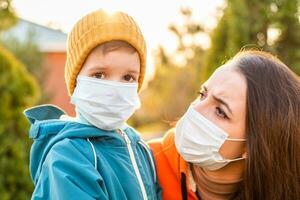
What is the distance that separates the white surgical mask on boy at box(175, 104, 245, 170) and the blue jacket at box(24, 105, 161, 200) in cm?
29

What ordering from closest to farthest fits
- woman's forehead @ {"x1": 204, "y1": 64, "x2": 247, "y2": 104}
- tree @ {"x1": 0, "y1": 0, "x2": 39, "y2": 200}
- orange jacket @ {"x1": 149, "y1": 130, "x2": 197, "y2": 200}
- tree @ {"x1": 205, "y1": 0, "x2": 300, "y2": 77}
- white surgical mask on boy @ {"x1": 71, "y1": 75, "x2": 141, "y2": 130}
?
white surgical mask on boy @ {"x1": 71, "y1": 75, "x2": 141, "y2": 130}
woman's forehead @ {"x1": 204, "y1": 64, "x2": 247, "y2": 104}
orange jacket @ {"x1": 149, "y1": 130, "x2": 197, "y2": 200}
tree @ {"x1": 0, "y1": 0, "x2": 39, "y2": 200}
tree @ {"x1": 205, "y1": 0, "x2": 300, "y2": 77}

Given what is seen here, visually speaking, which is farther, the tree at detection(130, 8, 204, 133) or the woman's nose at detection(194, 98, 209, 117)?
the tree at detection(130, 8, 204, 133)

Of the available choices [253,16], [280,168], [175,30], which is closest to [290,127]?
[280,168]

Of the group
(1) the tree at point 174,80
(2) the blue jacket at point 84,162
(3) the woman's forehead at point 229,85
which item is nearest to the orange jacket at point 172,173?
(2) the blue jacket at point 84,162

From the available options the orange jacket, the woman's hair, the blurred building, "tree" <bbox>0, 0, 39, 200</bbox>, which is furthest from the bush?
the blurred building

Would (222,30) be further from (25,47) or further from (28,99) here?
(25,47)

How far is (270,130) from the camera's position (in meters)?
3.06

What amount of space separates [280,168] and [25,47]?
→ 17.9 metres

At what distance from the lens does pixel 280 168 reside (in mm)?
3125

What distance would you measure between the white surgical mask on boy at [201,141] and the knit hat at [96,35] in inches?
19.2

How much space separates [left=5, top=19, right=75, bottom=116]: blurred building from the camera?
21250 millimetres

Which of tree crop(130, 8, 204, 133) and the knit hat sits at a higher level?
the knit hat

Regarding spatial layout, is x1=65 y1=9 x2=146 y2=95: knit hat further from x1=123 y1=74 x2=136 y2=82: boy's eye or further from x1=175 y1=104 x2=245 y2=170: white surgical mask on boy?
x1=175 y1=104 x2=245 y2=170: white surgical mask on boy

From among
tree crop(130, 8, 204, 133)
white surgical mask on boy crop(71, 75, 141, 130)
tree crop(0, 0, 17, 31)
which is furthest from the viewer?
tree crop(130, 8, 204, 133)
